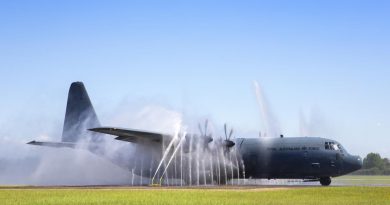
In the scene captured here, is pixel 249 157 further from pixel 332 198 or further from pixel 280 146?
pixel 332 198

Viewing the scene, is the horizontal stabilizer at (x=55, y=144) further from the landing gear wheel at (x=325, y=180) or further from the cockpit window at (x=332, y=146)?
the cockpit window at (x=332, y=146)

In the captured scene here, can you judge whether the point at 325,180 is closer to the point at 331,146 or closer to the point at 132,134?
the point at 331,146

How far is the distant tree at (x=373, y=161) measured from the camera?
170 metres

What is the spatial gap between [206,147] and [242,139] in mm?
3834

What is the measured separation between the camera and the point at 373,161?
176 meters

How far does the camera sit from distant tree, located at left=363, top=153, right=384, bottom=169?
170 m

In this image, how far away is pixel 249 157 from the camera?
153 ft

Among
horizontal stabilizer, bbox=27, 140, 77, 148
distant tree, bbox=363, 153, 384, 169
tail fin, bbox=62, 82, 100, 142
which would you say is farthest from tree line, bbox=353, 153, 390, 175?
horizontal stabilizer, bbox=27, 140, 77, 148

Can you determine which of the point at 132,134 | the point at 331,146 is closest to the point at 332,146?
the point at 331,146

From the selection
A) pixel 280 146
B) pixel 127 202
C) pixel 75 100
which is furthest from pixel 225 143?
pixel 127 202

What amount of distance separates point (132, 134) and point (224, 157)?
813cm

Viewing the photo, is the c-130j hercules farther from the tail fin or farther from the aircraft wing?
the tail fin

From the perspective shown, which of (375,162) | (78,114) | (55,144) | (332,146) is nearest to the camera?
(332,146)

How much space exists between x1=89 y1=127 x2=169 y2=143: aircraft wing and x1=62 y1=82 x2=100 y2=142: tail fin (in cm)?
1110
